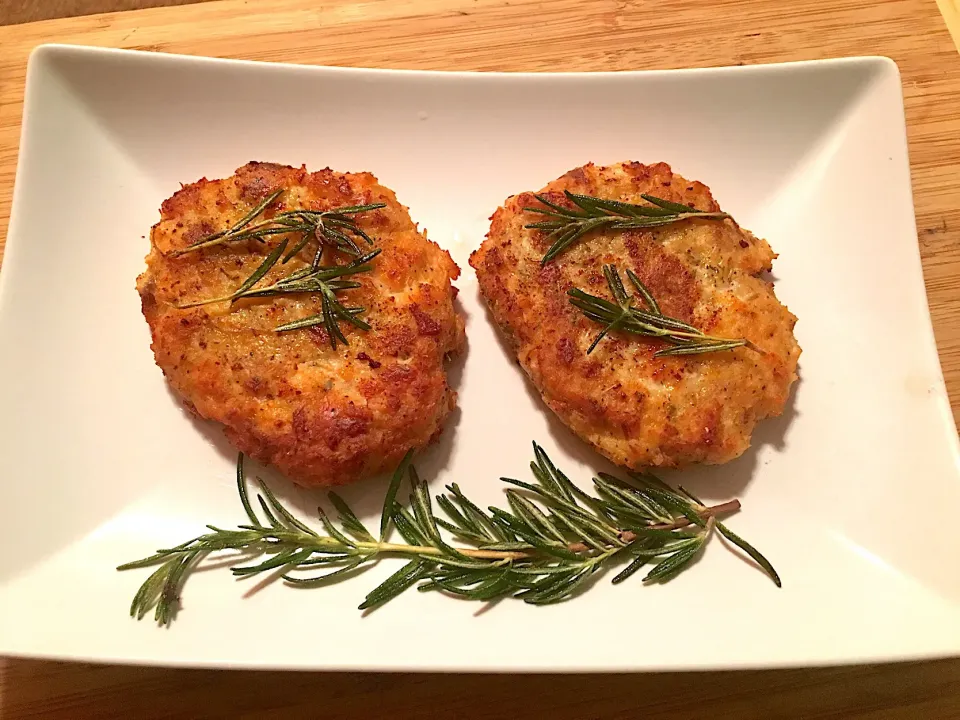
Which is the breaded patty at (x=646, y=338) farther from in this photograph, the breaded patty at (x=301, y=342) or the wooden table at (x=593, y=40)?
the wooden table at (x=593, y=40)

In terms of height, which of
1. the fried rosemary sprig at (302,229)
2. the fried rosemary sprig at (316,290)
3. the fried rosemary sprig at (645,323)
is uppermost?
the fried rosemary sprig at (302,229)

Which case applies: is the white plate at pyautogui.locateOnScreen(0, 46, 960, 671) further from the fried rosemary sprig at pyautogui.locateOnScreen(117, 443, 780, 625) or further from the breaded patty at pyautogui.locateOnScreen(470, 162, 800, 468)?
the breaded patty at pyautogui.locateOnScreen(470, 162, 800, 468)

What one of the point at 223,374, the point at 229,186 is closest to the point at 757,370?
the point at 223,374

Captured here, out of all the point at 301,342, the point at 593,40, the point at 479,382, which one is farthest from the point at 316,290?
the point at 593,40

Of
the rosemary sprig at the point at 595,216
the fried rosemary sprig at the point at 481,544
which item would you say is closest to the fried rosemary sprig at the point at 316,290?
the fried rosemary sprig at the point at 481,544

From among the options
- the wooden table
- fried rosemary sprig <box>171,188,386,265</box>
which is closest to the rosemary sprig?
fried rosemary sprig <box>171,188,386,265</box>

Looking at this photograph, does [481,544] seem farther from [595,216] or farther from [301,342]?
[595,216]

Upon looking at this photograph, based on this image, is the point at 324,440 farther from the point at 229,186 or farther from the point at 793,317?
the point at 793,317
